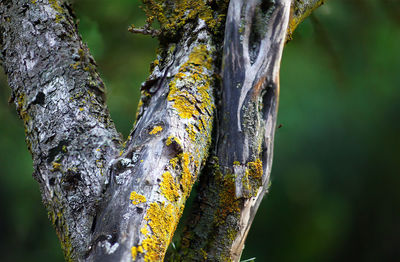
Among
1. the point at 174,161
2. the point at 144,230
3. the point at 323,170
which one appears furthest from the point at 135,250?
the point at 323,170

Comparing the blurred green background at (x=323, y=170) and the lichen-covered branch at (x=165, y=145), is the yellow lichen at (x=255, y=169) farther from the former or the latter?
the blurred green background at (x=323, y=170)

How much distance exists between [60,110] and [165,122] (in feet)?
0.70

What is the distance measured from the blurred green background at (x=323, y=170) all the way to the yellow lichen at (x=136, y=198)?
4.12 ft

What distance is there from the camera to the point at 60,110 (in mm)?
752

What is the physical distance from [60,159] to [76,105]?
12 cm

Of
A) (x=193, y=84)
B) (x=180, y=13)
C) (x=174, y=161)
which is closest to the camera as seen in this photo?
(x=174, y=161)

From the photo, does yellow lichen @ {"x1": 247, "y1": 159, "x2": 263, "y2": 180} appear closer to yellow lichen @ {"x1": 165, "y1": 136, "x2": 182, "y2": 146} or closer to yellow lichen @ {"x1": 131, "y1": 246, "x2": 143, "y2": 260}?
yellow lichen @ {"x1": 165, "y1": 136, "x2": 182, "y2": 146}

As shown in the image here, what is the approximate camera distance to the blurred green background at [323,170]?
87.7 inches

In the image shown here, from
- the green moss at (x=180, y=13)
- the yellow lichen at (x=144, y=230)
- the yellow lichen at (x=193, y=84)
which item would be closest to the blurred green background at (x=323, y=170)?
the green moss at (x=180, y=13)

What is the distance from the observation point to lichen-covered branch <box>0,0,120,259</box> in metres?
0.69

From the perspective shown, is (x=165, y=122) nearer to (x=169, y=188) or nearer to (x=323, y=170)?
(x=169, y=188)

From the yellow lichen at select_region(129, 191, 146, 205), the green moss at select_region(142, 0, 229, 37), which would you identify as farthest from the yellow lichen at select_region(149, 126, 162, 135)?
the green moss at select_region(142, 0, 229, 37)

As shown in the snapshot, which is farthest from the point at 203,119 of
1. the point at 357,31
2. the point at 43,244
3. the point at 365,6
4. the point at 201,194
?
the point at 43,244

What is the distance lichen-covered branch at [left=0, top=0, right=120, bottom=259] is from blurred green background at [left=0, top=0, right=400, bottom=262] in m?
1.00
